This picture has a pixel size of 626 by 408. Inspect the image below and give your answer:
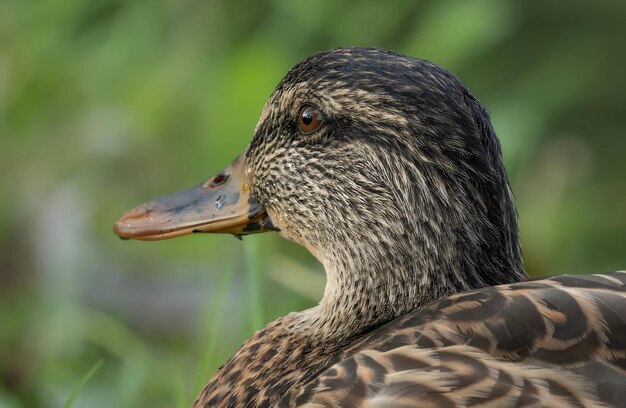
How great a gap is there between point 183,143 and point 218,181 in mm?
2039

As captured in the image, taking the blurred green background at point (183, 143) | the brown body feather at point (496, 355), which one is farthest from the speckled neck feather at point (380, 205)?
the blurred green background at point (183, 143)

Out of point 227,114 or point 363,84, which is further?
point 227,114

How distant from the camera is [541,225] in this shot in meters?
4.55

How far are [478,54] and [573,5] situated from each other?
30.1 inches

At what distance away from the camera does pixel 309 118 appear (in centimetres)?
275

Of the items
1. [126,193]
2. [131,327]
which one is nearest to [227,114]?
[126,193]

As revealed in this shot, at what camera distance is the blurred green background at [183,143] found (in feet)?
13.4

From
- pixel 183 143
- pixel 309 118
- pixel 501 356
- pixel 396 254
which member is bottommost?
pixel 501 356

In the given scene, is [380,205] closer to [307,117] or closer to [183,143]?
[307,117]

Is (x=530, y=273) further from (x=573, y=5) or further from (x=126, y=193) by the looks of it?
(x=573, y=5)

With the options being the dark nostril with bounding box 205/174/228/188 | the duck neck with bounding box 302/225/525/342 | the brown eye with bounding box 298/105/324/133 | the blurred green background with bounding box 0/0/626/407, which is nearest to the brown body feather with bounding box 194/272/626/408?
the duck neck with bounding box 302/225/525/342

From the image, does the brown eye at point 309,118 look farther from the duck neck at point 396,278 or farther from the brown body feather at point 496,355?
the brown body feather at point 496,355

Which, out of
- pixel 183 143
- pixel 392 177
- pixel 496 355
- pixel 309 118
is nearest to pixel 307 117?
pixel 309 118

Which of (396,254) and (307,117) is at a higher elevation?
(307,117)
